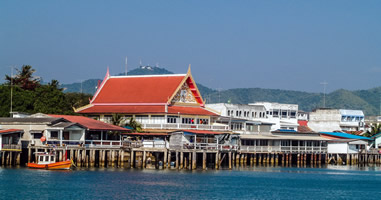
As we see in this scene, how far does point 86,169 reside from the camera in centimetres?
6269

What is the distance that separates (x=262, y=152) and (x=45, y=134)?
2926cm

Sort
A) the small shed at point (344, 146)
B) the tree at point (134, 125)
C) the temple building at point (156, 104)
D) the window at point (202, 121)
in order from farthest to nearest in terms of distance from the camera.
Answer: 1. the small shed at point (344, 146)
2. the window at point (202, 121)
3. the temple building at point (156, 104)
4. the tree at point (134, 125)

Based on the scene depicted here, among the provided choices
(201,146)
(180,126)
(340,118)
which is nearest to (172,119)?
(180,126)

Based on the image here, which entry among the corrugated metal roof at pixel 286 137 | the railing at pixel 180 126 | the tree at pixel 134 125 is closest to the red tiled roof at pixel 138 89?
the railing at pixel 180 126

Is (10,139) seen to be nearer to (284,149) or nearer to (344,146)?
(284,149)

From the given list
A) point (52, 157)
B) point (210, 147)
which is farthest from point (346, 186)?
point (52, 157)

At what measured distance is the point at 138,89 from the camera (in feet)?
263

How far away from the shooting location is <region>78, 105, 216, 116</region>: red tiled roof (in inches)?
2918

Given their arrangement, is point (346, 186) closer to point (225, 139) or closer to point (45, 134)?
point (225, 139)

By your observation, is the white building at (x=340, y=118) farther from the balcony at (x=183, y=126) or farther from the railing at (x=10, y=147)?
the railing at (x=10, y=147)

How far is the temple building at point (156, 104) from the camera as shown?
2906 inches

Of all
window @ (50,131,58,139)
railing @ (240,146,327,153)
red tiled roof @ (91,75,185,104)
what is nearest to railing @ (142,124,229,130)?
red tiled roof @ (91,75,185,104)

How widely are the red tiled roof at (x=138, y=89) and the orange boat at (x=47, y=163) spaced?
1783cm

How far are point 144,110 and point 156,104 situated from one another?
65.2 inches
